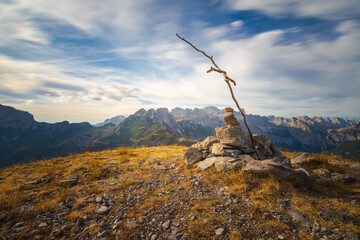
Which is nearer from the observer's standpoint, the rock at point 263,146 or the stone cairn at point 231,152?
the stone cairn at point 231,152

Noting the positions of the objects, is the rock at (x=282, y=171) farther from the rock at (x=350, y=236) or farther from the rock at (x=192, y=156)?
the rock at (x=192, y=156)

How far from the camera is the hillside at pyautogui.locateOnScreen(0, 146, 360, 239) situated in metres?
5.47

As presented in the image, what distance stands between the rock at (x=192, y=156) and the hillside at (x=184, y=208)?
7.18 ft

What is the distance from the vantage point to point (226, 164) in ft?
34.6

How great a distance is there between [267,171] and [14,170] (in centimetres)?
2314

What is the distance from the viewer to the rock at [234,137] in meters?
13.3

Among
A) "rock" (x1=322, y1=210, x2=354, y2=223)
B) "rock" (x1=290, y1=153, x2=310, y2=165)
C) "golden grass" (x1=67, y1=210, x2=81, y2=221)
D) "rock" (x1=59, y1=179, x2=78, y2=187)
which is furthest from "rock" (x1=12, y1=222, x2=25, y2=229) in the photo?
"rock" (x1=290, y1=153, x2=310, y2=165)

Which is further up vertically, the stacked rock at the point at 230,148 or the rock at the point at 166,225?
the stacked rock at the point at 230,148

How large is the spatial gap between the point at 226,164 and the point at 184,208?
491 cm

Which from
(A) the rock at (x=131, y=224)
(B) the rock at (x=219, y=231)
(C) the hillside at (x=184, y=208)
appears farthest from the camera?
(A) the rock at (x=131, y=224)

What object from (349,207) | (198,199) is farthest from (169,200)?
(349,207)

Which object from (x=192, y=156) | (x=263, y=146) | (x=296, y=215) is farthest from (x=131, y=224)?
(x=263, y=146)

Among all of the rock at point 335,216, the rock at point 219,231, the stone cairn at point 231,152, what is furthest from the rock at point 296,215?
the stone cairn at point 231,152

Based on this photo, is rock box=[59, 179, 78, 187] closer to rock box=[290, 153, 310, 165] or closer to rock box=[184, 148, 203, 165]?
rock box=[184, 148, 203, 165]
